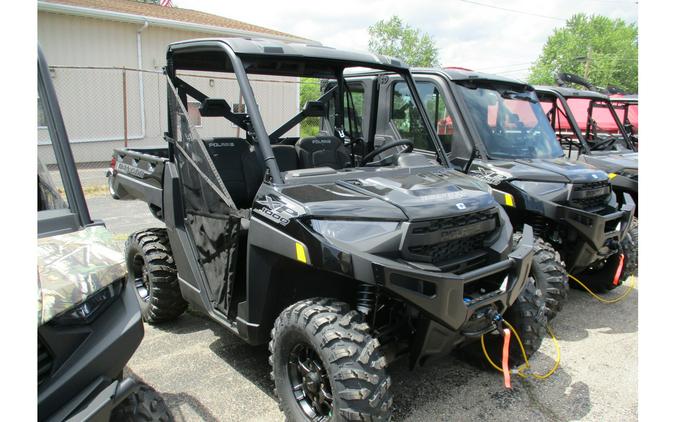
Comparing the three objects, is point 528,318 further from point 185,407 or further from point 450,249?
point 185,407

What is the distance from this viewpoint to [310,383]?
8.77ft

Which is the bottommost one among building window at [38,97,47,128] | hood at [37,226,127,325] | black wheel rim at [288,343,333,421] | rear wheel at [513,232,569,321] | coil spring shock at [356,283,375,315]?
black wheel rim at [288,343,333,421]

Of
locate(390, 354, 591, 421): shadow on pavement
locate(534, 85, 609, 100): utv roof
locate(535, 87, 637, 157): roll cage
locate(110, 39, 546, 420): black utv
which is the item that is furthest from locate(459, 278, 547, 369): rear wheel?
locate(534, 85, 609, 100): utv roof

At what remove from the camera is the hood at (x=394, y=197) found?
2.61 meters

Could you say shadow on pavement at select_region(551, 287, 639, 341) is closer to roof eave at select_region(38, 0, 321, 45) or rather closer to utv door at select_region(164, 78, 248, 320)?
utv door at select_region(164, 78, 248, 320)

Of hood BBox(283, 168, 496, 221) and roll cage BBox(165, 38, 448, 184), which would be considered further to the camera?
roll cage BBox(165, 38, 448, 184)

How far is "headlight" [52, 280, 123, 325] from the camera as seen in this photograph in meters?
1.84

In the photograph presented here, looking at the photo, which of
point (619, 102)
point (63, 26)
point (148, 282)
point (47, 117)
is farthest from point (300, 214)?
point (63, 26)

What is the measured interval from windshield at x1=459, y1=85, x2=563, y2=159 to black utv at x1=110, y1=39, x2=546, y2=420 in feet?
4.57

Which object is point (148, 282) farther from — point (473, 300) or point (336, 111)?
point (473, 300)

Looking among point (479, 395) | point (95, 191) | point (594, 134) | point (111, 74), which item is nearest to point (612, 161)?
point (594, 134)

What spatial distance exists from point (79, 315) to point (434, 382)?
242 centimetres

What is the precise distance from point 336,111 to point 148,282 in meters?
2.19

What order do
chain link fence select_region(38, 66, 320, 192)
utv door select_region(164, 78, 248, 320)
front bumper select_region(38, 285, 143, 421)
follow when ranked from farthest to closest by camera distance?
chain link fence select_region(38, 66, 320, 192) → utv door select_region(164, 78, 248, 320) → front bumper select_region(38, 285, 143, 421)
